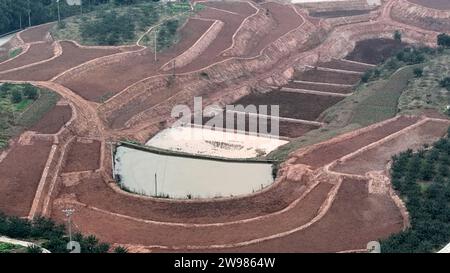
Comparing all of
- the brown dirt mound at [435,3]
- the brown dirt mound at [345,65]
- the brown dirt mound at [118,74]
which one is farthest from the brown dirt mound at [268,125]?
the brown dirt mound at [435,3]

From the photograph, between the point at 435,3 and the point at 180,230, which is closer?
the point at 180,230

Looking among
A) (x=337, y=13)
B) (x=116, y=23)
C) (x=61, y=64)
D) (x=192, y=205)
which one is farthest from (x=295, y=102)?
(x=337, y=13)

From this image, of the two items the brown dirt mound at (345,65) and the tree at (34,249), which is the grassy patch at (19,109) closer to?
the tree at (34,249)

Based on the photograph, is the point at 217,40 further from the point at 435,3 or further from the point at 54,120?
the point at 435,3

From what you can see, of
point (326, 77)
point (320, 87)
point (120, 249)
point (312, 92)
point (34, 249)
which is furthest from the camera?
point (326, 77)

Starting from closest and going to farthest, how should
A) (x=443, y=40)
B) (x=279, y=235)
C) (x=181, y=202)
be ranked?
(x=279, y=235) < (x=181, y=202) < (x=443, y=40)
